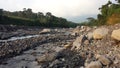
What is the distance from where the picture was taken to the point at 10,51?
39656mm

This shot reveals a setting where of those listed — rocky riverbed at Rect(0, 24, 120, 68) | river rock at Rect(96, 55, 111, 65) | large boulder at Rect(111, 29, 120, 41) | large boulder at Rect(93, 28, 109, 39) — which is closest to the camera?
river rock at Rect(96, 55, 111, 65)

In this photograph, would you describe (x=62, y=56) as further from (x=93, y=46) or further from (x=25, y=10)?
(x=25, y=10)

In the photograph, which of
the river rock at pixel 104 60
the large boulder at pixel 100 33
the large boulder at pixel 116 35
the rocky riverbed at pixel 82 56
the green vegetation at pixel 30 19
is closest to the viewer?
the river rock at pixel 104 60

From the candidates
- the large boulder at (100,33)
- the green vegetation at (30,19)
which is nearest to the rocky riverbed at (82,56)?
the large boulder at (100,33)

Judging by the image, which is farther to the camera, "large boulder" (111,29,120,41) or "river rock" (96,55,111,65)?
"large boulder" (111,29,120,41)

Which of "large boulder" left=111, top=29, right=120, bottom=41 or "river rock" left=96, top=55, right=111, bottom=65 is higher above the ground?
"large boulder" left=111, top=29, right=120, bottom=41

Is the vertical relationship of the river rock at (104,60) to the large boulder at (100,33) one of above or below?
below

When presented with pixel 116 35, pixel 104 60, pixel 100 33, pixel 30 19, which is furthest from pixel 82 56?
pixel 30 19

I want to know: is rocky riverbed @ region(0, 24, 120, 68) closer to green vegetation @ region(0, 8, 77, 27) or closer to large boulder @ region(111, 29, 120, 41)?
large boulder @ region(111, 29, 120, 41)

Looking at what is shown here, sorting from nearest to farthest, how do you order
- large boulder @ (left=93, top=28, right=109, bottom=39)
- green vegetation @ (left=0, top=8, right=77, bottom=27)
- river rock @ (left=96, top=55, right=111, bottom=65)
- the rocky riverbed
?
river rock @ (left=96, top=55, right=111, bottom=65), the rocky riverbed, large boulder @ (left=93, top=28, right=109, bottom=39), green vegetation @ (left=0, top=8, right=77, bottom=27)

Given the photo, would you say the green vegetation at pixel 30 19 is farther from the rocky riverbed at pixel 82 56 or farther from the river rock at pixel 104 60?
the river rock at pixel 104 60

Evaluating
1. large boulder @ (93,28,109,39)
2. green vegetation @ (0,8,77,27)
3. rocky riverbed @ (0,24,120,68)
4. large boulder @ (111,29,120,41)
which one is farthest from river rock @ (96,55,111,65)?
green vegetation @ (0,8,77,27)

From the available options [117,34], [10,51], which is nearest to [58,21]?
[10,51]

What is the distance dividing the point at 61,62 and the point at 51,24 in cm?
12236
